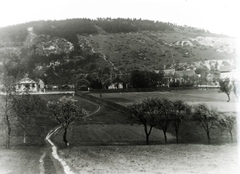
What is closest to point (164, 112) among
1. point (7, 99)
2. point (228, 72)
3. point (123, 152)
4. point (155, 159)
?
point (123, 152)

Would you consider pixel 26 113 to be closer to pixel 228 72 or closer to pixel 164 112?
pixel 164 112

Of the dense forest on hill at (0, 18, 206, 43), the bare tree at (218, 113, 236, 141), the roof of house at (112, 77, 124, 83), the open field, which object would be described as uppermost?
the dense forest on hill at (0, 18, 206, 43)

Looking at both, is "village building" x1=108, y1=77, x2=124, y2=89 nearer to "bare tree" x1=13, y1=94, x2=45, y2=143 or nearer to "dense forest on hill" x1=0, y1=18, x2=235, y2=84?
"dense forest on hill" x1=0, y1=18, x2=235, y2=84

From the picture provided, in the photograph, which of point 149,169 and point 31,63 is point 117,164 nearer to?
point 149,169

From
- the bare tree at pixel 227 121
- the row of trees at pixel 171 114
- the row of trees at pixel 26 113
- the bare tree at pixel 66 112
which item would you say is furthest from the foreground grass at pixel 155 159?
the row of trees at pixel 26 113

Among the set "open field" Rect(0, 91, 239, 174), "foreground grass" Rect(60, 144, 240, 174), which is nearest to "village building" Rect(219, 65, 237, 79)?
"open field" Rect(0, 91, 239, 174)

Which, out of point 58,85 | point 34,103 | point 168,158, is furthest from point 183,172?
point 58,85

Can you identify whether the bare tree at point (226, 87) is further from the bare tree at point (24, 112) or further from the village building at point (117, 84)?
the village building at point (117, 84)
